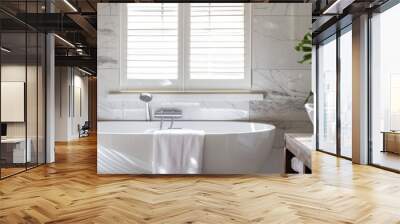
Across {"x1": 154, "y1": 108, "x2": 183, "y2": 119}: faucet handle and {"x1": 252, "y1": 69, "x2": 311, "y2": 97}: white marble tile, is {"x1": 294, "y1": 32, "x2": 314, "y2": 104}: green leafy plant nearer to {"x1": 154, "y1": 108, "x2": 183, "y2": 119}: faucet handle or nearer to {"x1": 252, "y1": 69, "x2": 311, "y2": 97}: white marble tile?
→ {"x1": 252, "y1": 69, "x2": 311, "y2": 97}: white marble tile

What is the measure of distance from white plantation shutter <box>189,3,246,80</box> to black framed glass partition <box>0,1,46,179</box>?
2.03 metres

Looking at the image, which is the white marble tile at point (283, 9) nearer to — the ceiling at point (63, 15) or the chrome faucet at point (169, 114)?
the ceiling at point (63, 15)

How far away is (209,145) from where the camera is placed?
398 cm

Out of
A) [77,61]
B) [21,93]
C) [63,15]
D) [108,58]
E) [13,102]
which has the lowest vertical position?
[13,102]

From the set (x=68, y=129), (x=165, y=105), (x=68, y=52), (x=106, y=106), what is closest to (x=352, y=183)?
(x=165, y=105)

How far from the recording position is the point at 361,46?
17.4 ft

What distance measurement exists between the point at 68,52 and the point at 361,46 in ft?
18.4

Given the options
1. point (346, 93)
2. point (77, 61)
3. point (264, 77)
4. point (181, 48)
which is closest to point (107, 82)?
point (181, 48)

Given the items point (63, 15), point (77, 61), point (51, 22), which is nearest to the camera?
point (51, 22)

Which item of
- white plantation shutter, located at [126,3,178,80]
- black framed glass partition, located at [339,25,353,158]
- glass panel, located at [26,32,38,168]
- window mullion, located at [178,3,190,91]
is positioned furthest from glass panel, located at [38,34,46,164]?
black framed glass partition, located at [339,25,353,158]

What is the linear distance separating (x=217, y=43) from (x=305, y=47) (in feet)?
3.06

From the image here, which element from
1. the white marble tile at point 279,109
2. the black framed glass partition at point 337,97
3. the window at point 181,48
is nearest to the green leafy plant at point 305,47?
the white marble tile at point 279,109

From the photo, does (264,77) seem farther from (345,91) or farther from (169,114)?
(345,91)

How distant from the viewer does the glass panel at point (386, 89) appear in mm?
4816
